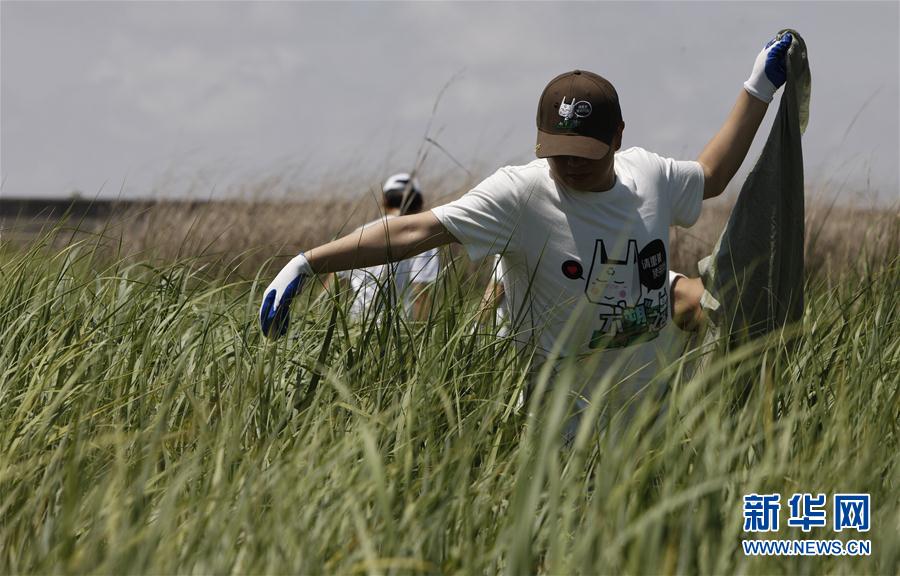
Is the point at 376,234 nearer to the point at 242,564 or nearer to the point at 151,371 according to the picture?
the point at 151,371

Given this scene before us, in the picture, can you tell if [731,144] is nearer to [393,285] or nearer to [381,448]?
[393,285]

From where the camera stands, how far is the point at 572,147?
253 cm

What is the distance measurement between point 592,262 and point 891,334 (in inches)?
31.6

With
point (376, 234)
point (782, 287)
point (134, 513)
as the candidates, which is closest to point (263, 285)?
point (376, 234)

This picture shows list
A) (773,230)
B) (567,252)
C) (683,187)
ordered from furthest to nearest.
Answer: (773,230) < (683,187) < (567,252)

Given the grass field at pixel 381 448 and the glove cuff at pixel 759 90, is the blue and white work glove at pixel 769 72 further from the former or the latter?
the grass field at pixel 381 448

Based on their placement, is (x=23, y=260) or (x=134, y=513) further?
(x=23, y=260)

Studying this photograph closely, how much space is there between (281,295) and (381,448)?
558 millimetres

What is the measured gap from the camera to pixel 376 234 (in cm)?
255

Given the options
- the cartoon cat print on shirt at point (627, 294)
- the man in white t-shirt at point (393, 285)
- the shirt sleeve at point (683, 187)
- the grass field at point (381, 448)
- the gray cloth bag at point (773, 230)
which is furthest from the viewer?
the gray cloth bag at point (773, 230)

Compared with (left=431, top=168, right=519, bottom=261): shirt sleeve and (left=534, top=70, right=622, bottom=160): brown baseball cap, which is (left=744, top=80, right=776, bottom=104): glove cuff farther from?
(left=431, top=168, right=519, bottom=261): shirt sleeve

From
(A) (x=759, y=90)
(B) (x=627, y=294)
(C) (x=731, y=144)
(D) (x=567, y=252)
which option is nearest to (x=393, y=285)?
(D) (x=567, y=252)

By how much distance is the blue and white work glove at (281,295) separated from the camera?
2.56 meters

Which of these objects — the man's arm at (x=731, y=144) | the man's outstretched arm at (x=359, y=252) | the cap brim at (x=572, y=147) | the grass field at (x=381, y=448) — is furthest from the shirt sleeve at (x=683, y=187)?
the man's outstretched arm at (x=359, y=252)
